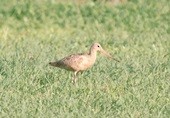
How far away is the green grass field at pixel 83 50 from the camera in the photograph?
9281mm

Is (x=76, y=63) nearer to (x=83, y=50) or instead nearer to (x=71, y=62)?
(x=71, y=62)

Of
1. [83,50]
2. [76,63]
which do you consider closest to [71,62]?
[76,63]

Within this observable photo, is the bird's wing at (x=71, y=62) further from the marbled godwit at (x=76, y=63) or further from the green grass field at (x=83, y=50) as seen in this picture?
the green grass field at (x=83, y=50)

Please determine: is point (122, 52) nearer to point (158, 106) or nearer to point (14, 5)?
point (158, 106)

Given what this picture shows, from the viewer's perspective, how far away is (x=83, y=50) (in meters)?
14.8

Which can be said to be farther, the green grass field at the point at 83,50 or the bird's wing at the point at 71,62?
the bird's wing at the point at 71,62

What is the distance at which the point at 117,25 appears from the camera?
19250 mm

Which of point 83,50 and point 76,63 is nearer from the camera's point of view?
point 76,63

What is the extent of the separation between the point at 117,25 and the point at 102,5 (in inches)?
67.8

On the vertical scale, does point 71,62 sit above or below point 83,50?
above

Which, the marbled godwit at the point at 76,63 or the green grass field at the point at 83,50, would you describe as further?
the marbled godwit at the point at 76,63

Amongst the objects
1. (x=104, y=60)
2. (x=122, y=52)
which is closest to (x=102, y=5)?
(x=122, y=52)

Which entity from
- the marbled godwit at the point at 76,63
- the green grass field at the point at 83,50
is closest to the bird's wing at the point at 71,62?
the marbled godwit at the point at 76,63

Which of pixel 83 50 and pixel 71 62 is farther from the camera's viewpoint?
pixel 83 50
